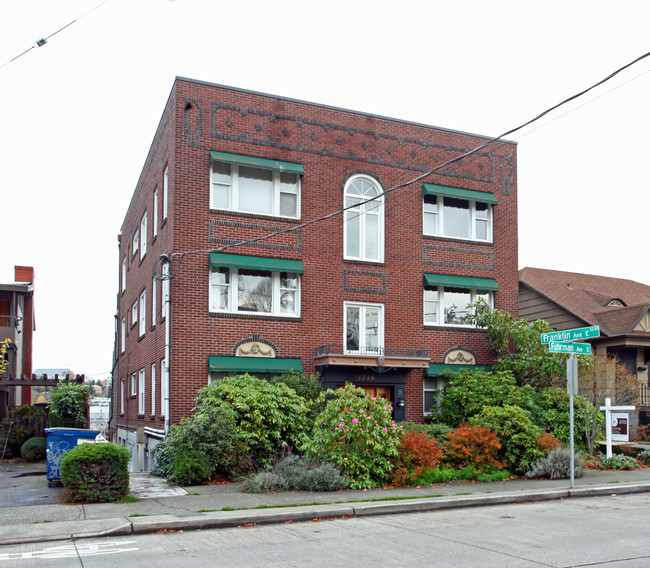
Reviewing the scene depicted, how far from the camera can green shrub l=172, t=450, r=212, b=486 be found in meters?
14.6

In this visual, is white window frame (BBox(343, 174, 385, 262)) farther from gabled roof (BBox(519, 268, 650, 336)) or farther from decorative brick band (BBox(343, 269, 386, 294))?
gabled roof (BBox(519, 268, 650, 336))

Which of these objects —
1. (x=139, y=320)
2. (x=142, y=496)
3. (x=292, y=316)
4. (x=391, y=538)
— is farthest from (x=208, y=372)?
(x=391, y=538)

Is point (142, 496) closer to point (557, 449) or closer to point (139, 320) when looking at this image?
point (557, 449)

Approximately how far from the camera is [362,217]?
20953mm

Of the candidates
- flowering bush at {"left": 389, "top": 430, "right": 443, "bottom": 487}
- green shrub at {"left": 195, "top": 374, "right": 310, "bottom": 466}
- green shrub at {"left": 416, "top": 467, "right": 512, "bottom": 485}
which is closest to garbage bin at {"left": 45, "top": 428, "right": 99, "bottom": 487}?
green shrub at {"left": 195, "top": 374, "right": 310, "bottom": 466}

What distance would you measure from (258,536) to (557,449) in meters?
8.76

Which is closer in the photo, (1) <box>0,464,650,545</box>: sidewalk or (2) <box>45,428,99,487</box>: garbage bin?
(1) <box>0,464,650,545</box>: sidewalk

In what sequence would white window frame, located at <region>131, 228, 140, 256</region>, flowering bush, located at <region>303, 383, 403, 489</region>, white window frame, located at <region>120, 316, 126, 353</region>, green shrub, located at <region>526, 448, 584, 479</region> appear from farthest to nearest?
1. white window frame, located at <region>120, 316, 126, 353</region>
2. white window frame, located at <region>131, 228, 140, 256</region>
3. green shrub, located at <region>526, 448, 584, 479</region>
4. flowering bush, located at <region>303, 383, 403, 489</region>

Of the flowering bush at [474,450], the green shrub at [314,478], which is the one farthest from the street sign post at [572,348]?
the green shrub at [314,478]

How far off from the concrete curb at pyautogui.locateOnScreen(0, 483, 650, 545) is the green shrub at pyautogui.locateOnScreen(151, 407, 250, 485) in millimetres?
3601

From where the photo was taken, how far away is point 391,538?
377 inches

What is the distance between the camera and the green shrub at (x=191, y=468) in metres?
14.6

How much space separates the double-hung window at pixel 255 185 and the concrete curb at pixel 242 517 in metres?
9.76

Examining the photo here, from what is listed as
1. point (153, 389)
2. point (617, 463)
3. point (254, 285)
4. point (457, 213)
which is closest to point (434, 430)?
point (617, 463)
